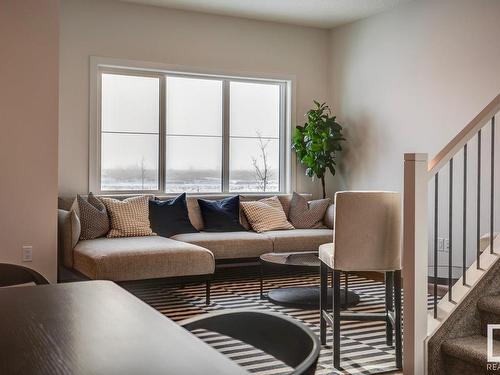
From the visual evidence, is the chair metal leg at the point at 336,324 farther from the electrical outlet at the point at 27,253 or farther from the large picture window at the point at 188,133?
the large picture window at the point at 188,133

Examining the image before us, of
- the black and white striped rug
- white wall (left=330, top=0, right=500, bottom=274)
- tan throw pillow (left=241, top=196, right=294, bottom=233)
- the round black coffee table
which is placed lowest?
the black and white striped rug

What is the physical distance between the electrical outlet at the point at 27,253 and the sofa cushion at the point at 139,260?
13.1 inches

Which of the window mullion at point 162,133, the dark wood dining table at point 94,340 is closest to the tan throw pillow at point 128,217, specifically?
the window mullion at point 162,133

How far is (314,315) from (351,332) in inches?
18.6

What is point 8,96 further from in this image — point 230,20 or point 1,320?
point 1,320

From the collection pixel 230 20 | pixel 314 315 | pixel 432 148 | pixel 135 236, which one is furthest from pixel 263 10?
pixel 314 315

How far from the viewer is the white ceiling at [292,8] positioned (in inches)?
236

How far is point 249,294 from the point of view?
516 cm

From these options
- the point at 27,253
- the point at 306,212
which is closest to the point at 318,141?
the point at 306,212

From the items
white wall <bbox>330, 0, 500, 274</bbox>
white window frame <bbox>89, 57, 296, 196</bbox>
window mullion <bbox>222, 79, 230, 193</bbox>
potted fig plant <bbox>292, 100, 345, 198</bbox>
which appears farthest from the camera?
window mullion <bbox>222, 79, 230, 193</bbox>

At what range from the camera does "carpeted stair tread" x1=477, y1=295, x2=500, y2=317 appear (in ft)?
9.98

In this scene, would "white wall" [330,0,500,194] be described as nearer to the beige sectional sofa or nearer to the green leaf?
the green leaf

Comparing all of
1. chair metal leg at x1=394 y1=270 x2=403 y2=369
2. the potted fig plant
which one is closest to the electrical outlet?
chair metal leg at x1=394 y1=270 x2=403 y2=369

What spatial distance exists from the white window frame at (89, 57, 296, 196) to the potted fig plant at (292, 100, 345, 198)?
325 millimetres
